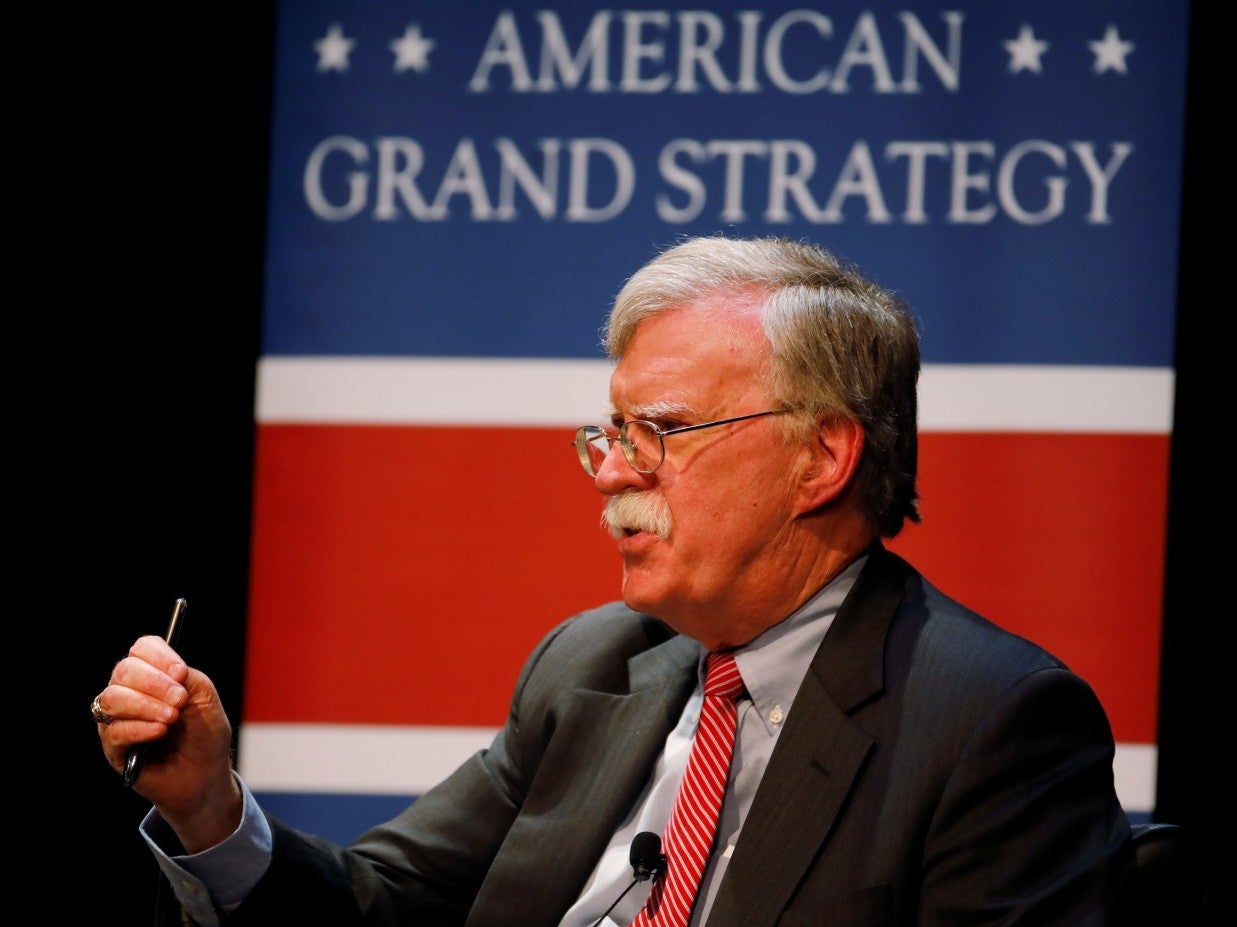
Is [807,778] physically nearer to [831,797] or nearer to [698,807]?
[831,797]

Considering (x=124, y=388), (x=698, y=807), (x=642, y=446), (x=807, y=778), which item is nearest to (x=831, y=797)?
(x=807, y=778)

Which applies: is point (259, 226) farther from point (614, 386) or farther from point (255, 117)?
point (614, 386)

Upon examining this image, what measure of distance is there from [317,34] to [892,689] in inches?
78.5

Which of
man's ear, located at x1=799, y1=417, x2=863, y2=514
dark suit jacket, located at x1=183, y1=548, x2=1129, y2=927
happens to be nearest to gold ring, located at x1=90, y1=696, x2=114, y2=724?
dark suit jacket, located at x1=183, y1=548, x2=1129, y2=927

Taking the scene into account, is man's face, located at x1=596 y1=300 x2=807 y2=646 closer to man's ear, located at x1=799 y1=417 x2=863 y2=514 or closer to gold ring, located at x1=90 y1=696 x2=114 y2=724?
man's ear, located at x1=799 y1=417 x2=863 y2=514

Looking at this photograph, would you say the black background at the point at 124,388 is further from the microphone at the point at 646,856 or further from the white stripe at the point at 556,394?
the microphone at the point at 646,856

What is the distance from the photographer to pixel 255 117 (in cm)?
311

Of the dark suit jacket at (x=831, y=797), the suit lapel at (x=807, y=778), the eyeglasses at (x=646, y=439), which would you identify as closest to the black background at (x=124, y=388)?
the dark suit jacket at (x=831, y=797)

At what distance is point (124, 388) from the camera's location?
120 inches

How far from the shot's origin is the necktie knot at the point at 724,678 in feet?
6.73

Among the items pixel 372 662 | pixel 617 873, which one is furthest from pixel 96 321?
pixel 617 873

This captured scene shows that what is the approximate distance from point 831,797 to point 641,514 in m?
0.46

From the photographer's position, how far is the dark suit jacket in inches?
68.2

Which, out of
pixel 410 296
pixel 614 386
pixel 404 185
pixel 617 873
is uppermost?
pixel 404 185
